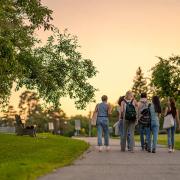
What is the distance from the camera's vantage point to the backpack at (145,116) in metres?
22.6

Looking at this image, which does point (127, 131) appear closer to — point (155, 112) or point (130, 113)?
point (130, 113)

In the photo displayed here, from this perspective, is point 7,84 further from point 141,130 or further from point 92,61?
point 141,130

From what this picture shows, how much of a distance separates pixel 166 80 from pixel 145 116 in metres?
34.5

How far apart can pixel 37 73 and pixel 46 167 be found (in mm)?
22525

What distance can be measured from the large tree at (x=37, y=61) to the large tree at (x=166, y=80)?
49.2 feet

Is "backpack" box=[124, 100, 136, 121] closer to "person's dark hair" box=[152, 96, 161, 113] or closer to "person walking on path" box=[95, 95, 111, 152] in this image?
"person's dark hair" box=[152, 96, 161, 113]

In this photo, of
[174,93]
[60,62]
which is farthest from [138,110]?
[174,93]

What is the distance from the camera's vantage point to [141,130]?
23.0 metres

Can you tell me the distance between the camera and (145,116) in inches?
889

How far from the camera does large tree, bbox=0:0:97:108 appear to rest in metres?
27.1

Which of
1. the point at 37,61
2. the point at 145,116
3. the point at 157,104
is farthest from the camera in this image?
the point at 37,61

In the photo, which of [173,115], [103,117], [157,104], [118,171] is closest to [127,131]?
[103,117]

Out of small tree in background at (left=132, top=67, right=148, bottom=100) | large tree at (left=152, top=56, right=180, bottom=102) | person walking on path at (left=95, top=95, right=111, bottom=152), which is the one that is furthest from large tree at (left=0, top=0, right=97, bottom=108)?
small tree in background at (left=132, top=67, right=148, bottom=100)

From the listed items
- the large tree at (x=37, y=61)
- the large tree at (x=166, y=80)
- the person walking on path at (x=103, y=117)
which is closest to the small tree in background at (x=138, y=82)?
the large tree at (x=166, y=80)
